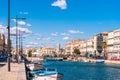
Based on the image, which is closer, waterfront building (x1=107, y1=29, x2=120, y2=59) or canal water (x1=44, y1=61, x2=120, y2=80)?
canal water (x1=44, y1=61, x2=120, y2=80)

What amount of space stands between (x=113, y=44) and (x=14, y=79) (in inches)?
6526

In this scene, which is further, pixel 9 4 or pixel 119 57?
pixel 119 57

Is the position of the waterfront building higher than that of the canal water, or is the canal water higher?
the waterfront building

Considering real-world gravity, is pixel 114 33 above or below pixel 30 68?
above

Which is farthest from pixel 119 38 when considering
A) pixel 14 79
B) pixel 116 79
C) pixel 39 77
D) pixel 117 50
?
pixel 14 79

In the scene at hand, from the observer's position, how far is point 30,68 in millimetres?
69375

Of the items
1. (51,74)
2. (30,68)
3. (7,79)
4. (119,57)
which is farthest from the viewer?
(119,57)

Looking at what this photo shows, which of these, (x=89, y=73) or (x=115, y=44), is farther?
(x=115, y=44)

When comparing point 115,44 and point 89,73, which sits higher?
point 115,44

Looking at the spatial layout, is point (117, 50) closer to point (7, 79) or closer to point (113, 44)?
point (113, 44)

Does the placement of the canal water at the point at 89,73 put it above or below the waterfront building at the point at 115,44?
below

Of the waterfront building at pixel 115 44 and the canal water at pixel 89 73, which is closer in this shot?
the canal water at pixel 89 73

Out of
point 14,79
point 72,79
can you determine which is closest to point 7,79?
point 14,79

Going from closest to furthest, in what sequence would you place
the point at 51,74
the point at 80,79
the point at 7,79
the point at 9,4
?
the point at 7,79
the point at 9,4
the point at 51,74
the point at 80,79
